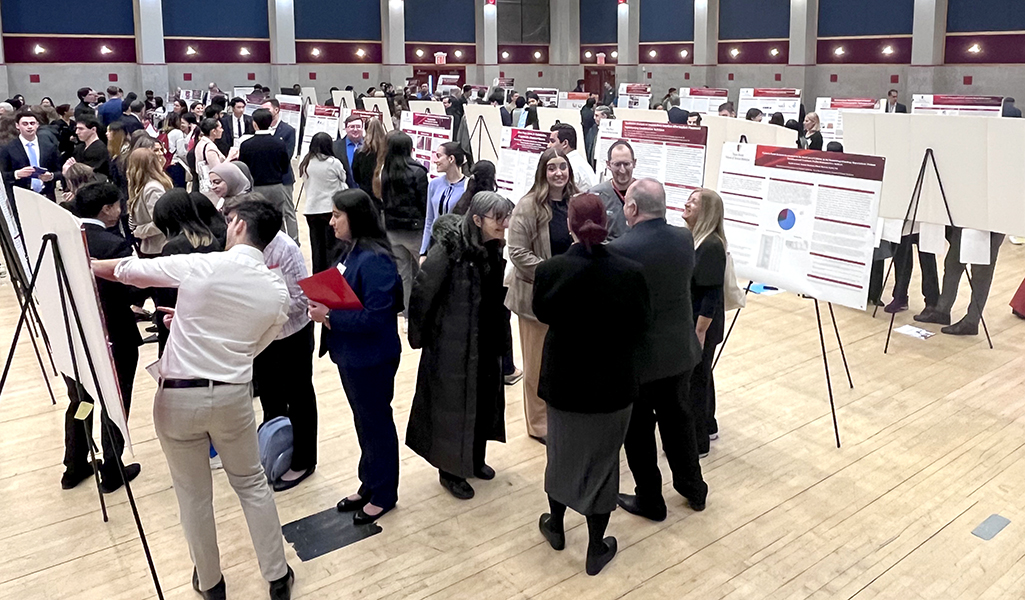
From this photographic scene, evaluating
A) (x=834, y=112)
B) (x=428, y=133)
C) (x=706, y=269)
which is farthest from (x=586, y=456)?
(x=834, y=112)

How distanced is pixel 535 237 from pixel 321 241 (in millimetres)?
3860

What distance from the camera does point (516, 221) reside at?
4742mm

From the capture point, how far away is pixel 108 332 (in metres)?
4.14

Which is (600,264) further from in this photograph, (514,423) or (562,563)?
(514,423)

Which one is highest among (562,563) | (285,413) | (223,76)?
(223,76)

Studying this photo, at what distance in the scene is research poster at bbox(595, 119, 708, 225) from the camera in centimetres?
641

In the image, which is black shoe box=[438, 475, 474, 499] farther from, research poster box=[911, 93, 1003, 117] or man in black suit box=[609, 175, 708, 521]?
research poster box=[911, 93, 1003, 117]

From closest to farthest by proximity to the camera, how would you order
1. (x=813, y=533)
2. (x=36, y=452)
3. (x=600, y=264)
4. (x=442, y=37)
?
1. (x=600, y=264)
2. (x=813, y=533)
3. (x=36, y=452)
4. (x=442, y=37)

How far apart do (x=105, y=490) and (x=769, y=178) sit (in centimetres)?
417

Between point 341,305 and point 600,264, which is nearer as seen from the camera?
point 600,264

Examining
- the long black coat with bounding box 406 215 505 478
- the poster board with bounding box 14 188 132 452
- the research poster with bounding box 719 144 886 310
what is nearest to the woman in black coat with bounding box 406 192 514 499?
the long black coat with bounding box 406 215 505 478

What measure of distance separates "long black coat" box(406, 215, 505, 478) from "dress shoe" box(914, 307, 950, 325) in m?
4.65

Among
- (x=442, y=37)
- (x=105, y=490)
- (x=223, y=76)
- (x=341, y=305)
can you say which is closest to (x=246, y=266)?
(x=341, y=305)

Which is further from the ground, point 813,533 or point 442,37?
point 442,37
